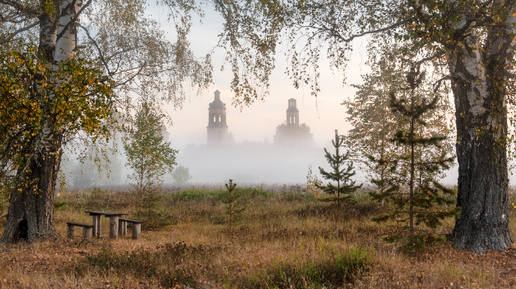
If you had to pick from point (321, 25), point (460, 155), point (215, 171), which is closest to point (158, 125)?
point (321, 25)

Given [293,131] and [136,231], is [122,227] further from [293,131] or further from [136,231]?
[293,131]

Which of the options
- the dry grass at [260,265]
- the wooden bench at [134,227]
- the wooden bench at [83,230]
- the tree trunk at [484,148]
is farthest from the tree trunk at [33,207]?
the tree trunk at [484,148]

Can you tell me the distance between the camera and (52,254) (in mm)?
7465

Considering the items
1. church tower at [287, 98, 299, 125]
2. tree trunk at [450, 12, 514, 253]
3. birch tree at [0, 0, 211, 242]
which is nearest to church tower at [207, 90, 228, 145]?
church tower at [287, 98, 299, 125]

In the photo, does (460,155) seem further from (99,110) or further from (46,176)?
(46,176)

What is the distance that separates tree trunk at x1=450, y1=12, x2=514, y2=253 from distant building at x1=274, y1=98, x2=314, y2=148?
8162 centimetres

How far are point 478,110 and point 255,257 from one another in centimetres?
557

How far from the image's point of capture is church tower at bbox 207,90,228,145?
81.7 meters

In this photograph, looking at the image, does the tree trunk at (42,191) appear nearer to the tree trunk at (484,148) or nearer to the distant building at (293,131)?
the tree trunk at (484,148)

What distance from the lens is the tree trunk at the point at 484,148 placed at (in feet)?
25.3

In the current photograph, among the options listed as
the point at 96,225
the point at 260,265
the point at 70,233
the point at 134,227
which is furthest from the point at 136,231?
the point at 260,265

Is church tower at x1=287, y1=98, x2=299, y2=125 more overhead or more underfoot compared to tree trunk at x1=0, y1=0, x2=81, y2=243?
more overhead

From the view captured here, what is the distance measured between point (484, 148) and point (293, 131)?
278ft

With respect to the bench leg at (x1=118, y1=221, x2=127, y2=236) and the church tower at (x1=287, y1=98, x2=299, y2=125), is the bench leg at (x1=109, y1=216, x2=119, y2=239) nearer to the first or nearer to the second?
the bench leg at (x1=118, y1=221, x2=127, y2=236)
